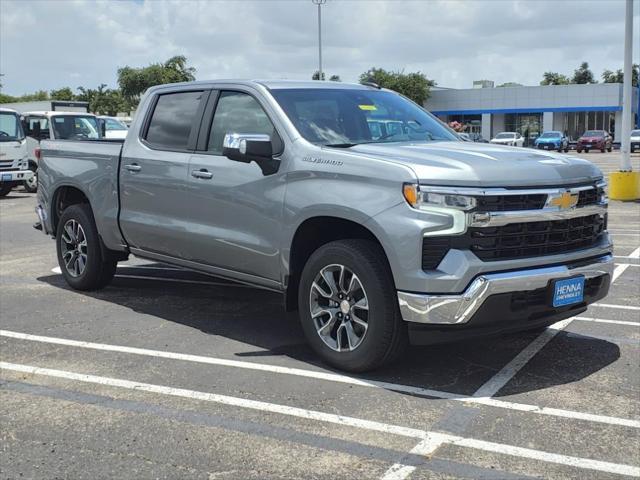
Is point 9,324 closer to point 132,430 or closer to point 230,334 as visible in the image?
point 230,334

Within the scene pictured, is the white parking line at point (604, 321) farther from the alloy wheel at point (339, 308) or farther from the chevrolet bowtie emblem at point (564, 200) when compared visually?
the alloy wheel at point (339, 308)

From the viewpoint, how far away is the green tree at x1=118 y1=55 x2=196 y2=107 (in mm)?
65438

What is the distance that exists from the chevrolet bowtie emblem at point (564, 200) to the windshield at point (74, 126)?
18.9m

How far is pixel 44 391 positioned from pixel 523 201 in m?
3.23

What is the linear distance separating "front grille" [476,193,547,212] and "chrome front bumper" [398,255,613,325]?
39cm

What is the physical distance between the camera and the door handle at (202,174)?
5.94m

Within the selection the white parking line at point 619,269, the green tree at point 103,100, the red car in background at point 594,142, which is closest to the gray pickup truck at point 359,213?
the white parking line at point 619,269

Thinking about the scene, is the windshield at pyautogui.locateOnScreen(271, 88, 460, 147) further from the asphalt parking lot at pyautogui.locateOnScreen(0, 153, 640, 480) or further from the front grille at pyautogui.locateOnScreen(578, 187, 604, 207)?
the asphalt parking lot at pyautogui.locateOnScreen(0, 153, 640, 480)

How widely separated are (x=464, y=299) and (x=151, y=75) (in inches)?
2621

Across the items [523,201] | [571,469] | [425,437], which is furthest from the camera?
[523,201]

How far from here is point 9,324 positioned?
6.55 metres

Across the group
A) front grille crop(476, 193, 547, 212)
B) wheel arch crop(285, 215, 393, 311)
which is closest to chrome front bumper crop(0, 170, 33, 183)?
wheel arch crop(285, 215, 393, 311)

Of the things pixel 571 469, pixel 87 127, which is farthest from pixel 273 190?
pixel 87 127

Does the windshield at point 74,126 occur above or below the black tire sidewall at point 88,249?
above
